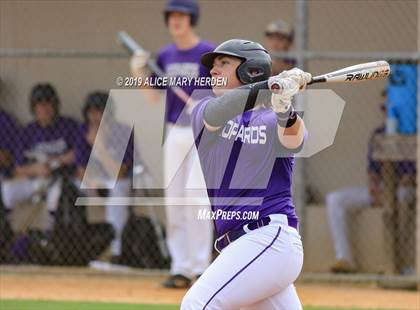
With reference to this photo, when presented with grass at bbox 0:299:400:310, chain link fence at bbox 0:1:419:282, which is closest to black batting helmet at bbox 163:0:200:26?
chain link fence at bbox 0:1:419:282

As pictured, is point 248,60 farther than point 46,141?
No

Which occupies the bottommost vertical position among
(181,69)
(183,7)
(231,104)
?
(231,104)

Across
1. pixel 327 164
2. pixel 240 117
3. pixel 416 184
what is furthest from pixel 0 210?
pixel 240 117

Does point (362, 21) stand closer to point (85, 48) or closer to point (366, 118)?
point (366, 118)

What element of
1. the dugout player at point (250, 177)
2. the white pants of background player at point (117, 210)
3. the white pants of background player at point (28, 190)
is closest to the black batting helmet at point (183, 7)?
the white pants of background player at point (117, 210)

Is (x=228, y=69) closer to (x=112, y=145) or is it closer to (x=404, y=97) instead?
(x=404, y=97)

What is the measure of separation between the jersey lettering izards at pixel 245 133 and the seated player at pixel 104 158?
4461mm

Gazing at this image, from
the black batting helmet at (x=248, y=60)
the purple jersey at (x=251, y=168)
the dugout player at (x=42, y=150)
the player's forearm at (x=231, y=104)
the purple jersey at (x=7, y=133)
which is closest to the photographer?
the player's forearm at (x=231, y=104)

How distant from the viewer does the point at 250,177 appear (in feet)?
13.9

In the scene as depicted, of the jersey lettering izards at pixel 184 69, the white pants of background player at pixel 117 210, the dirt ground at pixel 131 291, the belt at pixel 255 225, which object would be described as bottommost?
the dirt ground at pixel 131 291

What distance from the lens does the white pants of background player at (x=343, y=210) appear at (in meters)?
8.34

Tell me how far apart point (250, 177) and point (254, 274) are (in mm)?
475

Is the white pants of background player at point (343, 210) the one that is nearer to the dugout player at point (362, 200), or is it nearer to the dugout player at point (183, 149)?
the dugout player at point (362, 200)

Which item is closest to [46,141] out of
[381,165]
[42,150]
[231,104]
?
[42,150]
